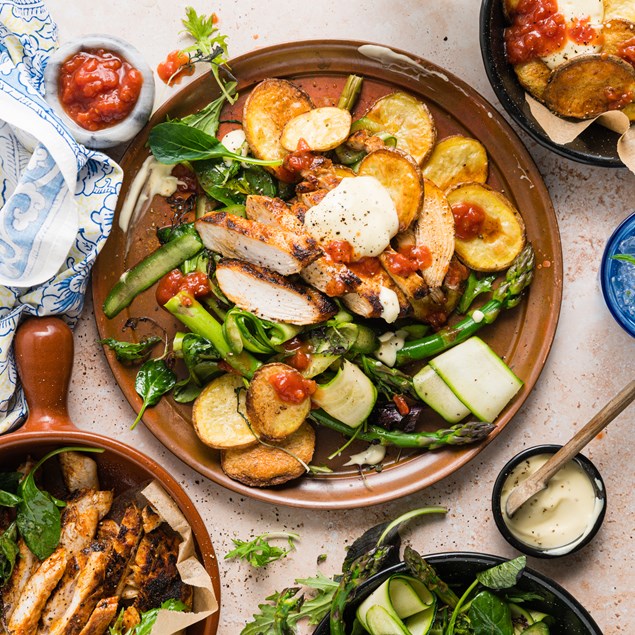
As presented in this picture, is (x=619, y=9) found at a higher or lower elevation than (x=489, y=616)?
higher

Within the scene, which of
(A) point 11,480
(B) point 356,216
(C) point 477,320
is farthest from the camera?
(C) point 477,320

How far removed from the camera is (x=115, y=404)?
3.86 metres

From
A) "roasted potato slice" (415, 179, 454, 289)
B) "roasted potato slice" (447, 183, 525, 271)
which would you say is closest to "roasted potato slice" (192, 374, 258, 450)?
"roasted potato slice" (415, 179, 454, 289)

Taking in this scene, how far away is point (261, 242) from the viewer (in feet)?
11.2

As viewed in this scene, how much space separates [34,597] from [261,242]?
6.23 ft

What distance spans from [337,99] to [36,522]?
98.0 inches

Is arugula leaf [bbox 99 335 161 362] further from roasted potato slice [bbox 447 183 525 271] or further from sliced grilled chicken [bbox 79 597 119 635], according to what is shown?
roasted potato slice [bbox 447 183 525 271]

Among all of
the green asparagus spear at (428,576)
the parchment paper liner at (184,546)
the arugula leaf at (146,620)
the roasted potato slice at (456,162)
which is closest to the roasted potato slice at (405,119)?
the roasted potato slice at (456,162)

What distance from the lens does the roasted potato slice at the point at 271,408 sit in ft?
11.5

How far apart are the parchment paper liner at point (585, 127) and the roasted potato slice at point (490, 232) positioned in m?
0.38

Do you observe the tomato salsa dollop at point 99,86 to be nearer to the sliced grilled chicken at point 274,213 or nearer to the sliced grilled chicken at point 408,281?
the sliced grilled chicken at point 274,213

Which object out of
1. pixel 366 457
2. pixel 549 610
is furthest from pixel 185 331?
pixel 549 610

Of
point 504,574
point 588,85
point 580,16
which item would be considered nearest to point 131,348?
point 504,574

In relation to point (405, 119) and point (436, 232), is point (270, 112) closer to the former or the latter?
point (405, 119)
